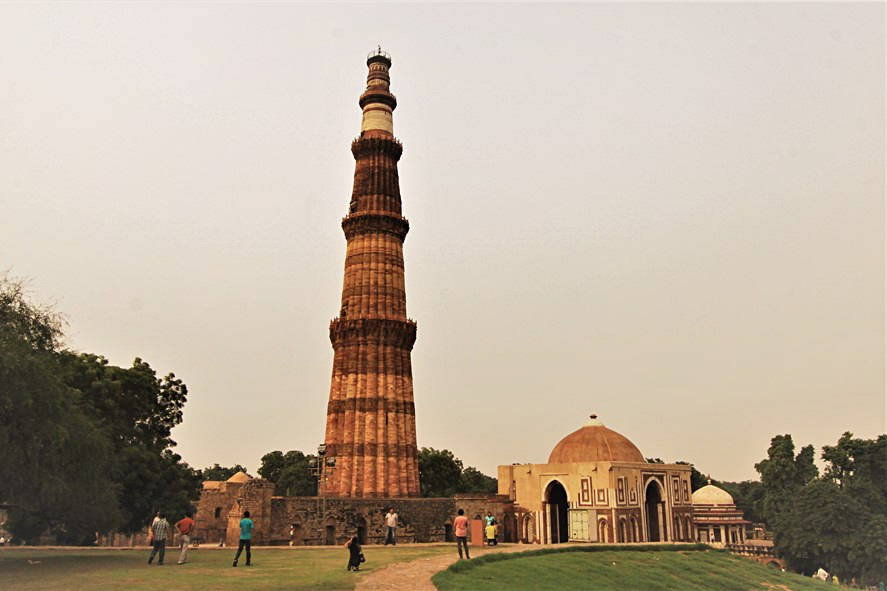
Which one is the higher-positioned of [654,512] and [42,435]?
[42,435]

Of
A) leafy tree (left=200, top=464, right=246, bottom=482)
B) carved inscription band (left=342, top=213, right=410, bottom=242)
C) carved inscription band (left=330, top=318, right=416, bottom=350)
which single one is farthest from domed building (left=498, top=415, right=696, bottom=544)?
leafy tree (left=200, top=464, right=246, bottom=482)

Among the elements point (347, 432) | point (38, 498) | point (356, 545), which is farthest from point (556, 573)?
point (347, 432)

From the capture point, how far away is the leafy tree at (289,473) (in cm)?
7431

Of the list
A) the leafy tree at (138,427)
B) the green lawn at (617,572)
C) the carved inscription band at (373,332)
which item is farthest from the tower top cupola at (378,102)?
the green lawn at (617,572)

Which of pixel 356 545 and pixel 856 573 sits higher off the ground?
pixel 356 545

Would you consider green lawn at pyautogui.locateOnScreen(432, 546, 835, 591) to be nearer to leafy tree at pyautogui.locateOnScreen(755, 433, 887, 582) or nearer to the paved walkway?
the paved walkway

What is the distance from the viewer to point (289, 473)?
77000 mm

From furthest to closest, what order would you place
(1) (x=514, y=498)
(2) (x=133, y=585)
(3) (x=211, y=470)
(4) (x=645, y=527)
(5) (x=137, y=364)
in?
1. (3) (x=211, y=470)
2. (1) (x=514, y=498)
3. (4) (x=645, y=527)
4. (5) (x=137, y=364)
5. (2) (x=133, y=585)

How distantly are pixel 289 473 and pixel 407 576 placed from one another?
60.1 m

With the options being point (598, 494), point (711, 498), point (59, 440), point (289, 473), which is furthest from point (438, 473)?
point (59, 440)

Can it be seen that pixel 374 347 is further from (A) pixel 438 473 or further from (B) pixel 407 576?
(A) pixel 438 473

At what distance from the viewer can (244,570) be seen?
20734 mm

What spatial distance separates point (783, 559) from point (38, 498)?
60906 mm

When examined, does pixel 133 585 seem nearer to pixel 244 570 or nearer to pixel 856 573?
pixel 244 570
